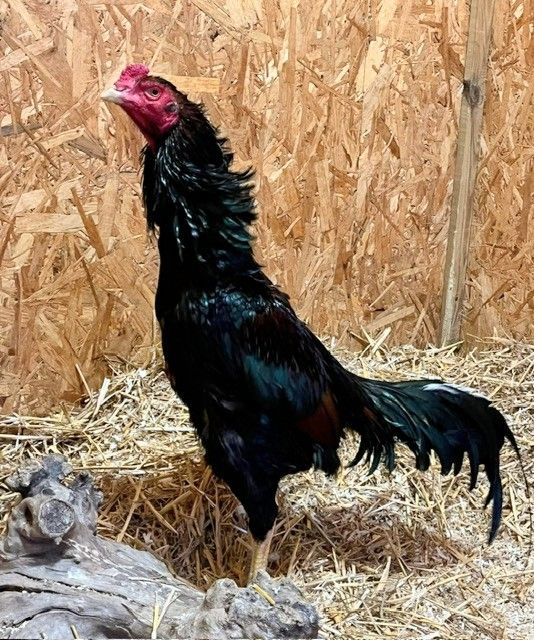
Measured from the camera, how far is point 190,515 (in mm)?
2373

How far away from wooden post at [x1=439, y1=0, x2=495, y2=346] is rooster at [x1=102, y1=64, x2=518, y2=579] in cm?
113

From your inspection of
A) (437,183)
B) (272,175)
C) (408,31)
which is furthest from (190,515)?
(408,31)

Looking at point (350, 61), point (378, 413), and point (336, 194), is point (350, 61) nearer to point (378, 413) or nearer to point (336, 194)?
point (336, 194)

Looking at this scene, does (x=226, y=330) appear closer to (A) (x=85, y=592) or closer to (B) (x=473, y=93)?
(A) (x=85, y=592)

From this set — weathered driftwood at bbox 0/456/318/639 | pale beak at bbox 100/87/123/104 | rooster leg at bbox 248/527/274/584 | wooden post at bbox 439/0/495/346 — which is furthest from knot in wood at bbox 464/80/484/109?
weathered driftwood at bbox 0/456/318/639

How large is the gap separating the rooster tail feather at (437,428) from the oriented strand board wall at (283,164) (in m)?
0.89

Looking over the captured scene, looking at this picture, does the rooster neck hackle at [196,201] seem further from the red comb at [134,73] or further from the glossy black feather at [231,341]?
the red comb at [134,73]

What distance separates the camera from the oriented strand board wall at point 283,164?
2555 millimetres

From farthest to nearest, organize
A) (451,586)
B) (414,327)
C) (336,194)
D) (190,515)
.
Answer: (414,327) → (336,194) → (190,515) → (451,586)

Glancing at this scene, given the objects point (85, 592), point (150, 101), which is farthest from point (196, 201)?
point (85, 592)

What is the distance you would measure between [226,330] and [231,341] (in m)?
0.03

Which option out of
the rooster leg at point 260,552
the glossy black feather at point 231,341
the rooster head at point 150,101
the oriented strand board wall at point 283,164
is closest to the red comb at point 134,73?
the rooster head at point 150,101

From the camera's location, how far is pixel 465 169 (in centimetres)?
295

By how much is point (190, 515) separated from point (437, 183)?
1.57 meters
